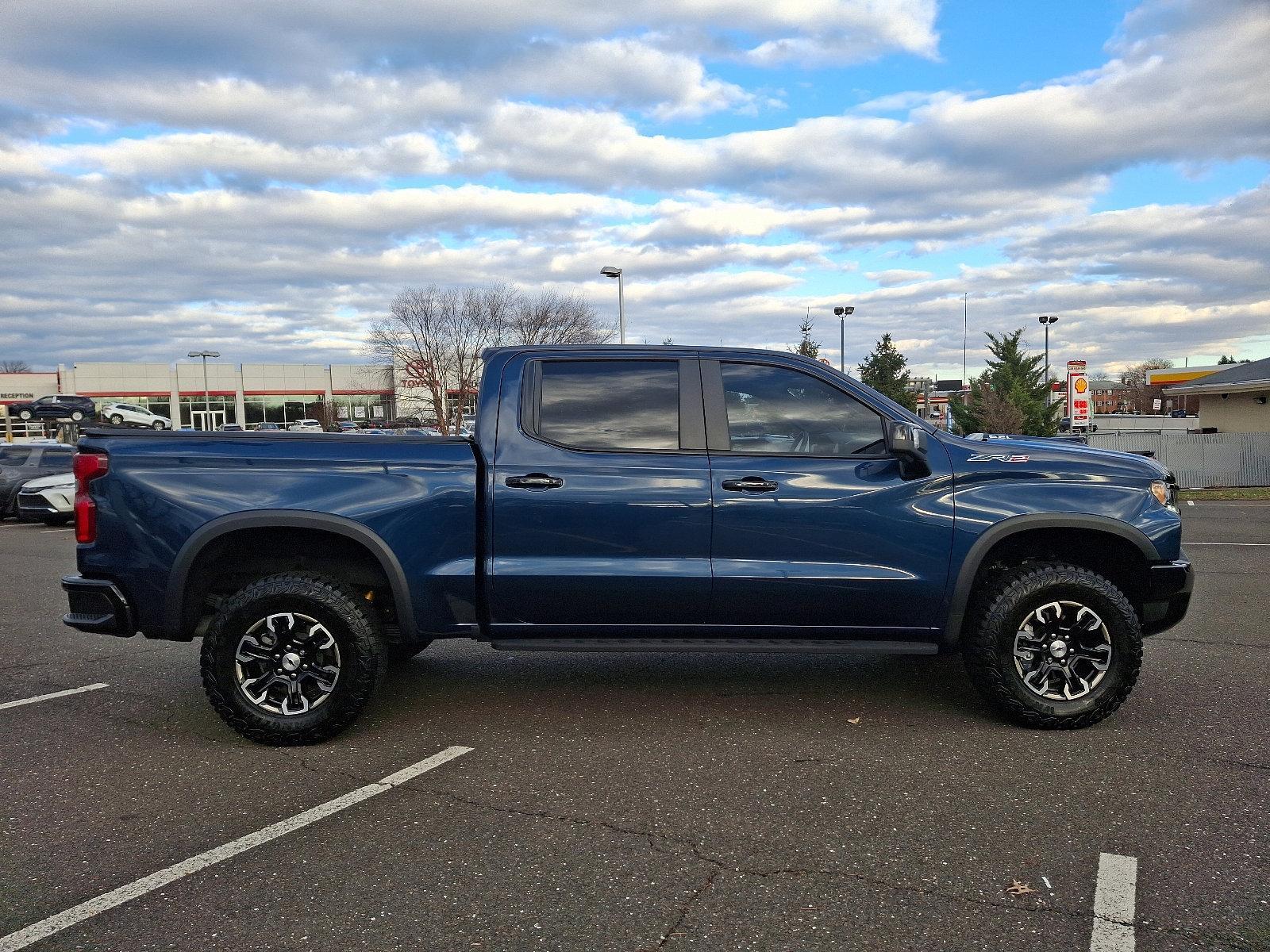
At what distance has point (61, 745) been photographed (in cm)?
463

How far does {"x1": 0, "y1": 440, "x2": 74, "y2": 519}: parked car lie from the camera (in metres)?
18.7

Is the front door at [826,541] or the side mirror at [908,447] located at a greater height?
the side mirror at [908,447]

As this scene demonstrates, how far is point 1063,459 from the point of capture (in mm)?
4668

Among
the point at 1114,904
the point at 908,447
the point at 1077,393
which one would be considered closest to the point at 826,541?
the point at 908,447

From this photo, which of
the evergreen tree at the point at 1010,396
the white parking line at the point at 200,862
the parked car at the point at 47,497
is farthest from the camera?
the evergreen tree at the point at 1010,396

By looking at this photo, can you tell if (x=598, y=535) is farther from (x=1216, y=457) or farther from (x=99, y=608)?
(x=1216, y=457)

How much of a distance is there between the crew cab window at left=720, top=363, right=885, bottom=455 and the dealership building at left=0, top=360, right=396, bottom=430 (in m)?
71.6

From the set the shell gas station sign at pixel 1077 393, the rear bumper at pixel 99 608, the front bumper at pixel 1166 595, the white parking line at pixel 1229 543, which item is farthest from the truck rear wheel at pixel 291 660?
the shell gas station sign at pixel 1077 393

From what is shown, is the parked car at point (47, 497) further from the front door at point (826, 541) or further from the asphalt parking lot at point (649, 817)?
the front door at point (826, 541)

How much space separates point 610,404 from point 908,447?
147cm

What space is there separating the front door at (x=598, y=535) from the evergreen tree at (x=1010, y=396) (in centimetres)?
2867

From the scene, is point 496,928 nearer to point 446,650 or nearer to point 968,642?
point 968,642

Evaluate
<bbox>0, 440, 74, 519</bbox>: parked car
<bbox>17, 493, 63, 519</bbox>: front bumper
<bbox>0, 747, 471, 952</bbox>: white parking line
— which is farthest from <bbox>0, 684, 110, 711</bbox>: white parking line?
<bbox>0, 440, 74, 519</bbox>: parked car

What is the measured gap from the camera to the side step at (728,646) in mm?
4613
